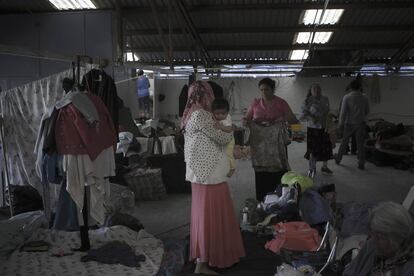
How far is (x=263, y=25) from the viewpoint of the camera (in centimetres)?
939

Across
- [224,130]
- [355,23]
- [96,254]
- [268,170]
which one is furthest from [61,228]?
[355,23]

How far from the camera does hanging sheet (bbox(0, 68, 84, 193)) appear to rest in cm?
440

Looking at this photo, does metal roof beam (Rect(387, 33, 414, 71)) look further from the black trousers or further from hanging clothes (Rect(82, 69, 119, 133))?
hanging clothes (Rect(82, 69, 119, 133))

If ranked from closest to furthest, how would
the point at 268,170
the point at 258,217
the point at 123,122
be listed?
the point at 258,217, the point at 268,170, the point at 123,122

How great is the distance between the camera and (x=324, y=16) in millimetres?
8945

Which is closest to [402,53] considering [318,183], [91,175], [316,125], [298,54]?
[298,54]

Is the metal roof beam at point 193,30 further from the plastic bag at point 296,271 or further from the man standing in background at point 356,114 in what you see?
the plastic bag at point 296,271

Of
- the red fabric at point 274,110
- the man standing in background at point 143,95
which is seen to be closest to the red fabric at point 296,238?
the red fabric at point 274,110

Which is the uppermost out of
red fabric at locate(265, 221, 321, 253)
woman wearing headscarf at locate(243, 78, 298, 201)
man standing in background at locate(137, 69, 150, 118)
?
man standing in background at locate(137, 69, 150, 118)

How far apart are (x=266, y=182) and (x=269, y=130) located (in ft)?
2.20

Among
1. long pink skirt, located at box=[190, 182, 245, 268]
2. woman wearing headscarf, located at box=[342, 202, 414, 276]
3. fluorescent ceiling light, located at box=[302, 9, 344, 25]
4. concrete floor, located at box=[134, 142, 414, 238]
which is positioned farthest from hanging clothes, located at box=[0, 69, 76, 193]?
fluorescent ceiling light, located at box=[302, 9, 344, 25]

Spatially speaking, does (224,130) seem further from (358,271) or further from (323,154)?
(323,154)

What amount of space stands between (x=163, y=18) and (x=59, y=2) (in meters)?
2.09

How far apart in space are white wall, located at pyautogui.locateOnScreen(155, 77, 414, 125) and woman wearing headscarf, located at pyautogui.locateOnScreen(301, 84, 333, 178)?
5.99 meters
